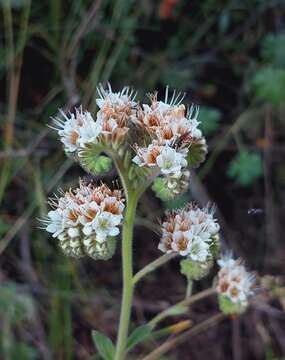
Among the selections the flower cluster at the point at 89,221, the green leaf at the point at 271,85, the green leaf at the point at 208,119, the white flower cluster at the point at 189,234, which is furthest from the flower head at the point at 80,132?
the green leaf at the point at 271,85

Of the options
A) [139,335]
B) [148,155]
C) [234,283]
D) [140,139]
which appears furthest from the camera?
[234,283]

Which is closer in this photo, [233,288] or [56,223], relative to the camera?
[56,223]

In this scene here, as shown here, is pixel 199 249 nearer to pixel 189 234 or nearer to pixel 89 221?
pixel 189 234

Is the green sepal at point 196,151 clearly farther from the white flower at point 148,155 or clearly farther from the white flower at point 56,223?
the white flower at point 56,223

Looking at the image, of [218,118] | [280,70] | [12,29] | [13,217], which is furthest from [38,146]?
[280,70]

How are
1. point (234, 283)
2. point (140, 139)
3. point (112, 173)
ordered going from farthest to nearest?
point (112, 173), point (234, 283), point (140, 139)

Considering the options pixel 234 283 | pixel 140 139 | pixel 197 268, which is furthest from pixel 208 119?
pixel 140 139
